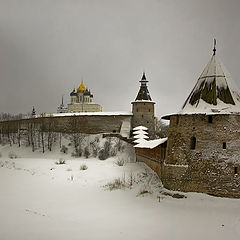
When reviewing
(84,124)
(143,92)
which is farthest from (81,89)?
(143,92)

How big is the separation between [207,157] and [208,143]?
49 cm

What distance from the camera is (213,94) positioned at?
28.7ft

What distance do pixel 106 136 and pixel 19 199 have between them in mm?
16976

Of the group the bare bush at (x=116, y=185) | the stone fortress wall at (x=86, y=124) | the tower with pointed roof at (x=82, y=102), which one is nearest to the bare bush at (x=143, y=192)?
the bare bush at (x=116, y=185)

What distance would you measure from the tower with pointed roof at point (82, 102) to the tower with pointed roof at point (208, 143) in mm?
34049

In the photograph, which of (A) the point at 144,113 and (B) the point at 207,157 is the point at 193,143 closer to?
(B) the point at 207,157

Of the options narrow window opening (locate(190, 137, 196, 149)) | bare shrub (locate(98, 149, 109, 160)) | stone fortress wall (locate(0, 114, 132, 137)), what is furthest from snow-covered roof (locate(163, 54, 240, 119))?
stone fortress wall (locate(0, 114, 132, 137))

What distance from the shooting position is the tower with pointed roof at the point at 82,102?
42500 mm

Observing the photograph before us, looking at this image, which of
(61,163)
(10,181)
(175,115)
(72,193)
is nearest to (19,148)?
Answer: (61,163)

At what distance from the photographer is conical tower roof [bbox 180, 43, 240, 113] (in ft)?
27.7

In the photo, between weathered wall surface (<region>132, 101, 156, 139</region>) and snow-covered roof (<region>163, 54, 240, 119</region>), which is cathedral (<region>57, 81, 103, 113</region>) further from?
snow-covered roof (<region>163, 54, 240, 119</region>)

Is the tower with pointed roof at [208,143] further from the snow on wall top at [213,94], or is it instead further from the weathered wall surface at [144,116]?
the weathered wall surface at [144,116]

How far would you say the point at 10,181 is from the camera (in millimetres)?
10953

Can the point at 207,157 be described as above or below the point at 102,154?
above
